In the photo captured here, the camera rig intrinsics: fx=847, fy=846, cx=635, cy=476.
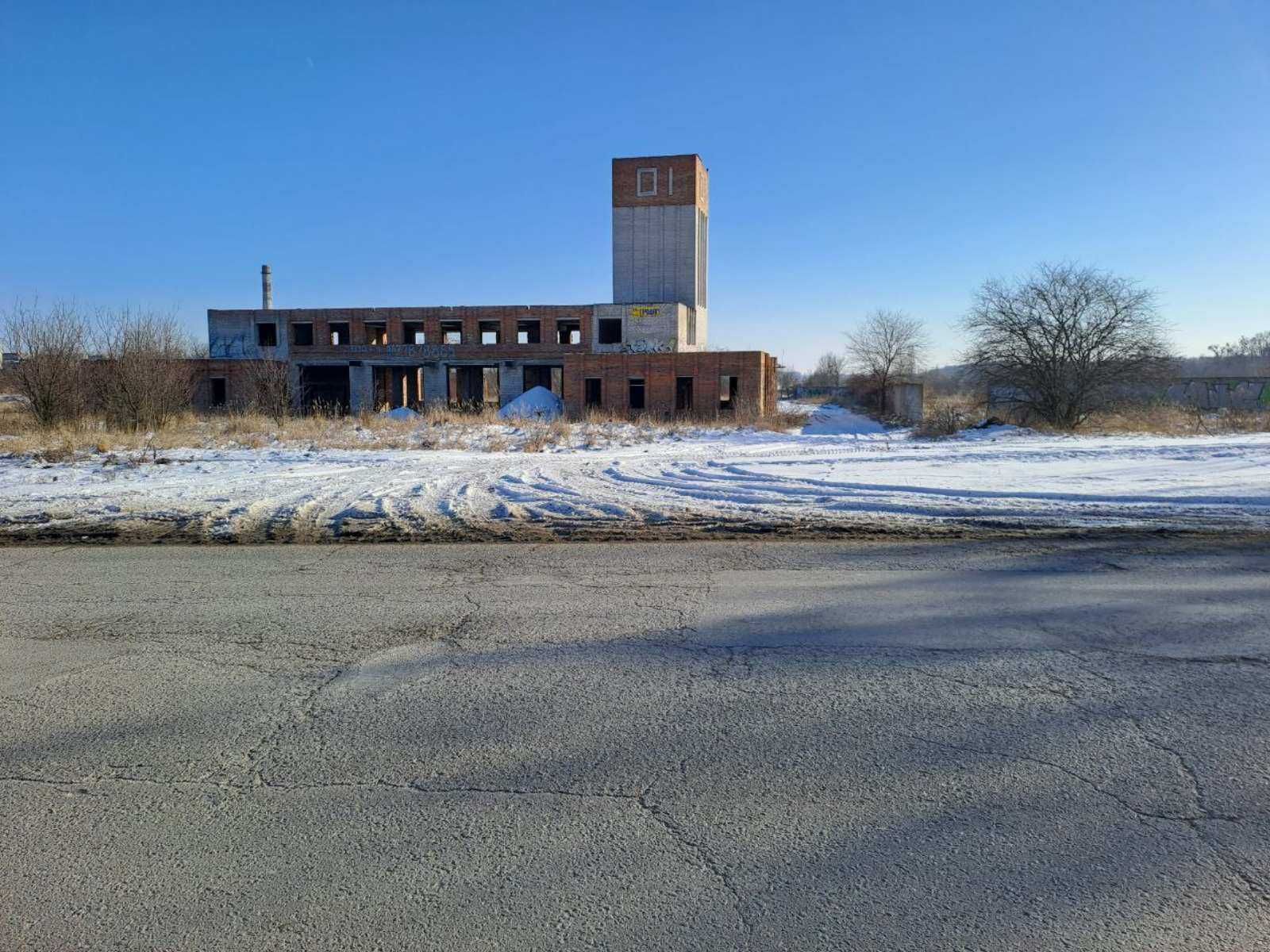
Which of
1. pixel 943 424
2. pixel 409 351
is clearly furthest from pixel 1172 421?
pixel 409 351

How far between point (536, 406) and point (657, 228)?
15194 mm

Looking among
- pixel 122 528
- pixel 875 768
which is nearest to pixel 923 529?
pixel 875 768

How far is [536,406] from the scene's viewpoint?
154 ft

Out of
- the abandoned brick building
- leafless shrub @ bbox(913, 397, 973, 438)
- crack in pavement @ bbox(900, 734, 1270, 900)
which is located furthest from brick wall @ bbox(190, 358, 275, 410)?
crack in pavement @ bbox(900, 734, 1270, 900)

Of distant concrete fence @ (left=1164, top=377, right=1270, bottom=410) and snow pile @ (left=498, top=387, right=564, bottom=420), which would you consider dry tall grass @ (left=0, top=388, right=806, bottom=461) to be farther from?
distant concrete fence @ (left=1164, top=377, right=1270, bottom=410)

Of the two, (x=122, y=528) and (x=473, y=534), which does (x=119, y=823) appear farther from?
(x=122, y=528)

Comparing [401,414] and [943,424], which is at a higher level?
[401,414]

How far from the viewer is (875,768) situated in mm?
3680

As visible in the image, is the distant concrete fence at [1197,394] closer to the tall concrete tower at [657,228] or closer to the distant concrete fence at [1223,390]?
the distant concrete fence at [1223,390]

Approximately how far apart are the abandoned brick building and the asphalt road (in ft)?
147

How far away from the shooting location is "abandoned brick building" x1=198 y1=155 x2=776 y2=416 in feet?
172

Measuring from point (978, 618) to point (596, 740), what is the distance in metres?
3.28

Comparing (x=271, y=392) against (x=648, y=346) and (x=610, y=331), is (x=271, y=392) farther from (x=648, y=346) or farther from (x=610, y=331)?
(x=610, y=331)

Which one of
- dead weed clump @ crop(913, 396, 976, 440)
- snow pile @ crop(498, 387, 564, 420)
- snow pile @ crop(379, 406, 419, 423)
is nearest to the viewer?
dead weed clump @ crop(913, 396, 976, 440)
